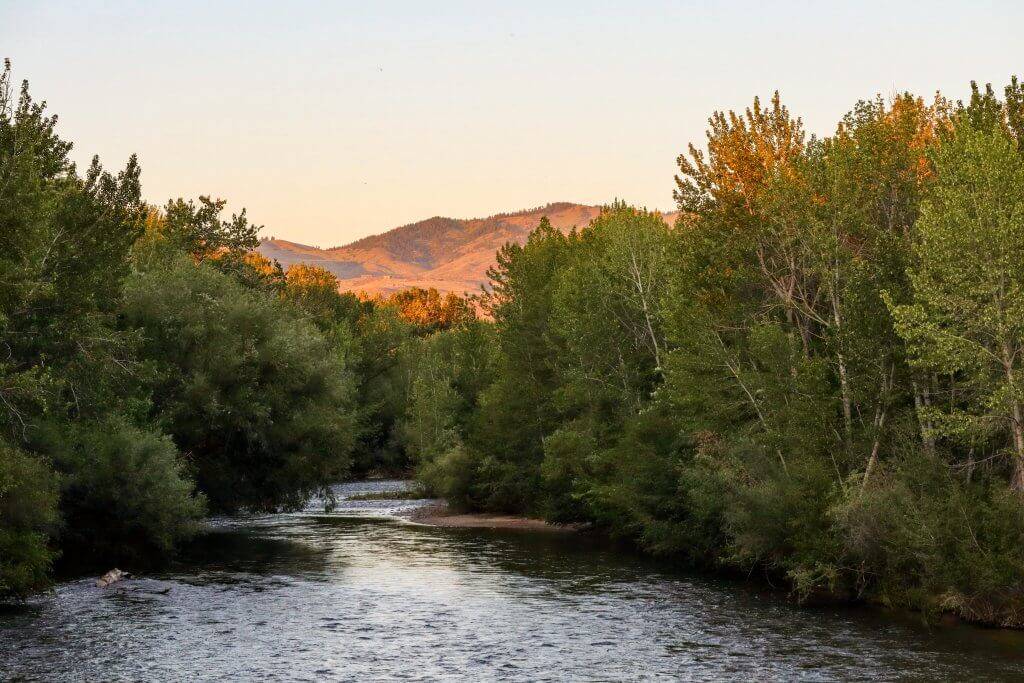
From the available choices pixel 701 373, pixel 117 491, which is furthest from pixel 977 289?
pixel 117 491

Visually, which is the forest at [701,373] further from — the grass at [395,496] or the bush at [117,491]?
the grass at [395,496]

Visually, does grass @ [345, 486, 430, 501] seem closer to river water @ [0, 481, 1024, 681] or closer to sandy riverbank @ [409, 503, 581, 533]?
sandy riverbank @ [409, 503, 581, 533]

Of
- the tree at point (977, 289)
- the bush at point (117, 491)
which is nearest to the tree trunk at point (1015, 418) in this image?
the tree at point (977, 289)

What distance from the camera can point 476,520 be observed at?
70.9 metres

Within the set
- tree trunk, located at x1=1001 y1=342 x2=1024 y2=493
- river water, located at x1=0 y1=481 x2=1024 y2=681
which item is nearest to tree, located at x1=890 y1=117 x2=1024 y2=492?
tree trunk, located at x1=1001 y1=342 x2=1024 y2=493

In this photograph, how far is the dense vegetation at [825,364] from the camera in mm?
31703

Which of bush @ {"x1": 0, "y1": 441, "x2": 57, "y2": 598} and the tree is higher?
the tree

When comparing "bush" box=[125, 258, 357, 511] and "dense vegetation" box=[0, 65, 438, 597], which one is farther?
"bush" box=[125, 258, 357, 511]

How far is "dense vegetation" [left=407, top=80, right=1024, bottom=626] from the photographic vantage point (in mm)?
31703

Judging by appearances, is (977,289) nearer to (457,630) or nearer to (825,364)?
(825,364)

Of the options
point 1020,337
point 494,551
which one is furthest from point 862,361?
point 494,551

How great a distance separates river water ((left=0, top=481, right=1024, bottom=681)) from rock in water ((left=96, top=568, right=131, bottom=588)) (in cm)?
48

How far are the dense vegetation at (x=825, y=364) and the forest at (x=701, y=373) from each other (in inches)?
4.6

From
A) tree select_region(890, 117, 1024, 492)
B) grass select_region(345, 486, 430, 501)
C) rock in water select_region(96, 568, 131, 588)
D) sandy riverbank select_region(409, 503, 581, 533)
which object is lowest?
grass select_region(345, 486, 430, 501)
